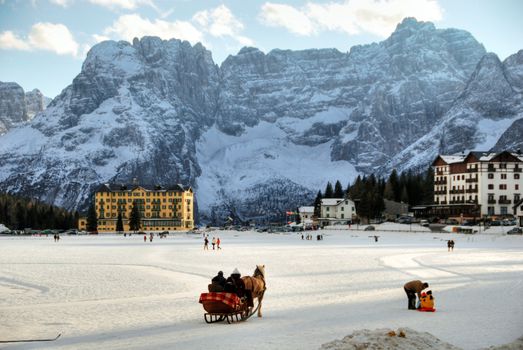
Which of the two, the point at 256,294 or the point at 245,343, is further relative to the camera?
the point at 256,294

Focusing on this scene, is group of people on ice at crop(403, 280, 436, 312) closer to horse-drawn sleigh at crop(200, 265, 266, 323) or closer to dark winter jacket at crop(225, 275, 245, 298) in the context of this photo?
horse-drawn sleigh at crop(200, 265, 266, 323)

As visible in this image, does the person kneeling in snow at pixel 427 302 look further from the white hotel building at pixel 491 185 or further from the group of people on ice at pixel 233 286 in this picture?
the white hotel building at pixel 491 185

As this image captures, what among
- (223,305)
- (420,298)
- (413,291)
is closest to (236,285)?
(223,305)

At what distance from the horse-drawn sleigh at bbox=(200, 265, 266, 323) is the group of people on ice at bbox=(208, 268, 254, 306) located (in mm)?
102

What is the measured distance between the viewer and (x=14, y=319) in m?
26.5

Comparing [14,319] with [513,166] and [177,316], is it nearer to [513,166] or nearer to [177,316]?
[177,316]

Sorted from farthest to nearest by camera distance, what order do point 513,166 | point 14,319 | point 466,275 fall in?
1. point 513,166
2. point 466,275
3. point 14,319

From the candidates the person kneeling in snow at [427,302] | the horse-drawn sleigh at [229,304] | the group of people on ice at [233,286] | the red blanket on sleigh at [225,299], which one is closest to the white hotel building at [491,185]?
the person kneeling in snow at [427,302]

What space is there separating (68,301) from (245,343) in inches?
546

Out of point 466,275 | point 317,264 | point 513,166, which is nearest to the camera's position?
point 466,275

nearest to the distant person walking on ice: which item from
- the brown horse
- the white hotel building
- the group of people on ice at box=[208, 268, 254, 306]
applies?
the brown horse

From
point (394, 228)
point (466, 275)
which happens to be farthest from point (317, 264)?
point (394, 228)

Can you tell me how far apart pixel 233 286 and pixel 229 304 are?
0.72 metres

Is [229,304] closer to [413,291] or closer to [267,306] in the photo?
[267,306]
